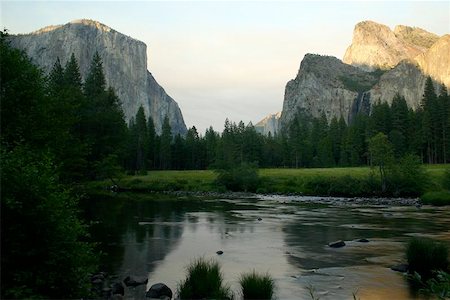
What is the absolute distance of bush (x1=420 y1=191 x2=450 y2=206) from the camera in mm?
56000

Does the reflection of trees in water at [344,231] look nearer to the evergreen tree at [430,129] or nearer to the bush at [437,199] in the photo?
the bush at [437,199]

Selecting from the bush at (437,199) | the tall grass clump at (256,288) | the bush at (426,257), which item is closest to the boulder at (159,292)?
the tall grass clump at (256,288)

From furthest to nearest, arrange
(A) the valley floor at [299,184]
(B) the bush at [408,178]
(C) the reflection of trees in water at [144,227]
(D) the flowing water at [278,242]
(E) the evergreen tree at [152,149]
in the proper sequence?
(E) the evergreen tree at [152,149] < (A) the valley floor at [299,184] < (B) the bush at [408,178] < (C) the reflection of trees in water at [144,227] < (D) the flowing water at [278,242]

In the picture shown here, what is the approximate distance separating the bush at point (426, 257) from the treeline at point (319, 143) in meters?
66.2

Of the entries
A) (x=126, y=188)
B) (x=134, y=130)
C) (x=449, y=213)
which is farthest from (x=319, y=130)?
(x=449, y=213)

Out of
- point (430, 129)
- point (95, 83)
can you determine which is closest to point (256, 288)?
point (95, 83)

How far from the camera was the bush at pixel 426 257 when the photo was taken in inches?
790

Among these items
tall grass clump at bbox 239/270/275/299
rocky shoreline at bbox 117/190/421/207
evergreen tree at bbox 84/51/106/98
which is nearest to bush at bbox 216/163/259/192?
rocky shoreline at bbox 117/190/421/207

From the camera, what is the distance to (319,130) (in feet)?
491

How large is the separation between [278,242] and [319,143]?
341ft

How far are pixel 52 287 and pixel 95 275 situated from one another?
791 centimetres

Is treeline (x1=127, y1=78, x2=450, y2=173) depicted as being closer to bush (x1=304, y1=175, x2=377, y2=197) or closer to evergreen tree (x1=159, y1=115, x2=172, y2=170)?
evergreen tree (x1=159, y1=115, x2=172, y2=170)

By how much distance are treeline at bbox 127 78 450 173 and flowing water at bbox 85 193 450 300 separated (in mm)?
42374

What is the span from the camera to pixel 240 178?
82812 mm
